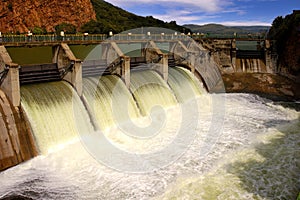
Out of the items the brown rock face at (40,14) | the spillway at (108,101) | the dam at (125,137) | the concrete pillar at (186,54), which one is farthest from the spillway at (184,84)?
the brown rock face at (40,14)

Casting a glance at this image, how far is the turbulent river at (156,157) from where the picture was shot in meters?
13.9

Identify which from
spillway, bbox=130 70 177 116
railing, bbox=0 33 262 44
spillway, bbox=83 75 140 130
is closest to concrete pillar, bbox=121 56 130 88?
spillway, bbox=83 75 140 130

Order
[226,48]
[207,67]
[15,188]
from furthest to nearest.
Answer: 1. [226,48]
2. [207,67]
3. [15,188]

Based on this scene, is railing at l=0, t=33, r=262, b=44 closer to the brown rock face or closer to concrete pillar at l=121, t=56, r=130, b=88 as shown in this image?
concrete pillar at l=121, t=56, r=130, b=88

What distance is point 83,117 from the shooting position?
19.6 m

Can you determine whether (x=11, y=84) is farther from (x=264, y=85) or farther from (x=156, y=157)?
(x=264, y=85)

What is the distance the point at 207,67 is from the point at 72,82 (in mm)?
21783

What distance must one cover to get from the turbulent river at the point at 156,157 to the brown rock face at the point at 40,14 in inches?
1581

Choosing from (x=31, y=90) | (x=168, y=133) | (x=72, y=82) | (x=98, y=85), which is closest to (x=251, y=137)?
(x=168, y=133)

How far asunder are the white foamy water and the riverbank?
14.6 meters

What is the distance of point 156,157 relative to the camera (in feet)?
58.4

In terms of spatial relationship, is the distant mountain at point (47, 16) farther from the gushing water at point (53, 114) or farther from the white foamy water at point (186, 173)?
the white foamy water at point (186, 173)

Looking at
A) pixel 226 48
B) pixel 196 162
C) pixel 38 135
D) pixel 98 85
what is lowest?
pixel 196 162

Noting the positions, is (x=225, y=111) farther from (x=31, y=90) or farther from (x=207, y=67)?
(x=31, y=90)
